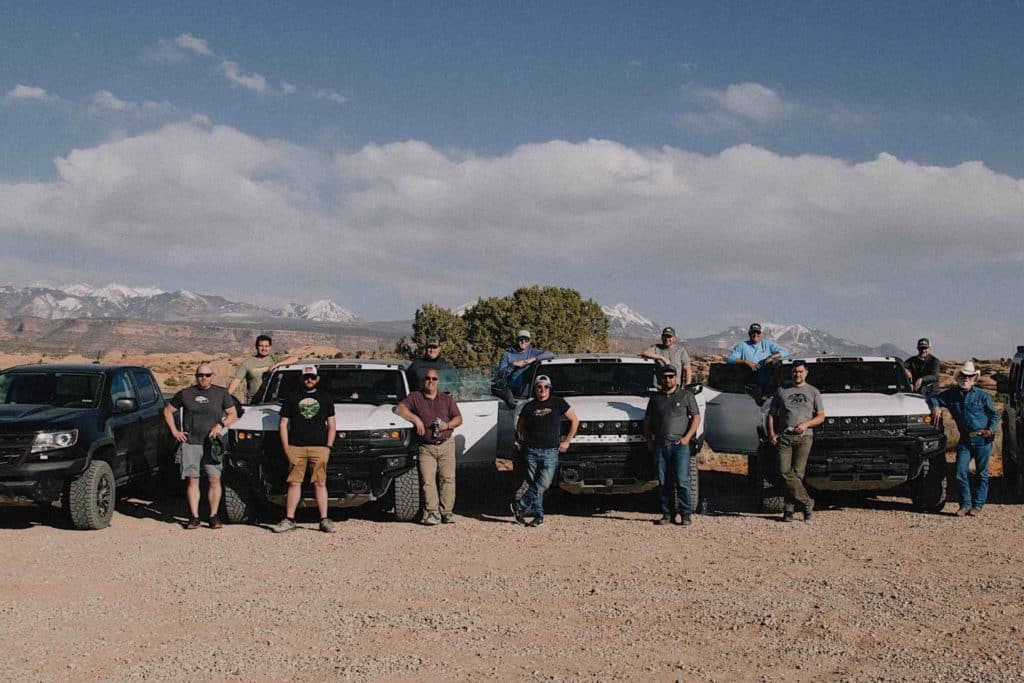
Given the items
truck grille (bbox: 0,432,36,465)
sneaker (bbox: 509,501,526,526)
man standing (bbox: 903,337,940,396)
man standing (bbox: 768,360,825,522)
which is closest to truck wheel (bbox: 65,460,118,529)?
truck grille (bbox: 0,432,36,465)

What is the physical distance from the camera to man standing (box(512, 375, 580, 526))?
9.59 m

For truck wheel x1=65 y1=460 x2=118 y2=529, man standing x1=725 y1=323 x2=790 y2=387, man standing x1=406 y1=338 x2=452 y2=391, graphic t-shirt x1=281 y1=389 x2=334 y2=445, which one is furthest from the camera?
man standing x1=725 y1=323 x2=790 y2=387

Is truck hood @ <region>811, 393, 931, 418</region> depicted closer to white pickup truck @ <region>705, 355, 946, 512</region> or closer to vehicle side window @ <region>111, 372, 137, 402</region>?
white pickup truck @ <region>705, 355, 946, 512</region>

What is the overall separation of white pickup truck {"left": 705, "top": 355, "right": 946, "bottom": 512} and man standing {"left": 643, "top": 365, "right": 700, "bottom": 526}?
1.00 m

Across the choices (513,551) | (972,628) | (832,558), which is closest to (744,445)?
(832,558)

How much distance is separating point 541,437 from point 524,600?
2.87m

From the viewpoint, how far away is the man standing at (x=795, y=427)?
9.60 m

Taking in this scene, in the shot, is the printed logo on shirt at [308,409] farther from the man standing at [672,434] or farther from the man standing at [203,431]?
the man standing at [672,434]

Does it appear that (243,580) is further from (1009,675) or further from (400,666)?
(1009,675)

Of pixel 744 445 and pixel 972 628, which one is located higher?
pixel 744 445

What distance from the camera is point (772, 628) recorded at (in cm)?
614

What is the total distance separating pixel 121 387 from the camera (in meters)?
10.9

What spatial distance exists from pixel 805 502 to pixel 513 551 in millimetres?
3267

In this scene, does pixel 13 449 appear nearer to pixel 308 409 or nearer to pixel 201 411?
pixel 201 411
